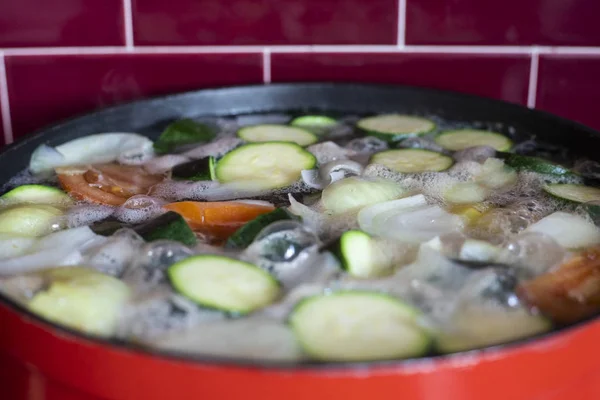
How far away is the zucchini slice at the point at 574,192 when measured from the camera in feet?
3.47

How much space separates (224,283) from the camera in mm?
786

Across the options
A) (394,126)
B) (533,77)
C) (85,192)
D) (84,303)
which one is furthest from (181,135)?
(533,77)

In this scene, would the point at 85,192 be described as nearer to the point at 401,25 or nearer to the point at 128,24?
the point at 128,24

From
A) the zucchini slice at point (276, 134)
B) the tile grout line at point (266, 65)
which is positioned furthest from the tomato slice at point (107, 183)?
the tile grout line at point (266, 65)

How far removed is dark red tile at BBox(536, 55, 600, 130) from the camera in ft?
5.00

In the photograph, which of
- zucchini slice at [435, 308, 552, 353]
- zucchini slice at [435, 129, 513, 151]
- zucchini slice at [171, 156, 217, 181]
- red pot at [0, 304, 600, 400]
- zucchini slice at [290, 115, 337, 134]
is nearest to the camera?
red pot at [0, 304, 600, 400]

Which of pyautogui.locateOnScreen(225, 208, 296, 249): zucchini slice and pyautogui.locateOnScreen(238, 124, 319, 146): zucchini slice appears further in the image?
pyautogui.locateOnScreen(238, 124, 319, 146): zucchini slice

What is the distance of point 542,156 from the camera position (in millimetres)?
1270

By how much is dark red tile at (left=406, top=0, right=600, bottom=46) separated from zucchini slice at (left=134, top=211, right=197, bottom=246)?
0.80 m

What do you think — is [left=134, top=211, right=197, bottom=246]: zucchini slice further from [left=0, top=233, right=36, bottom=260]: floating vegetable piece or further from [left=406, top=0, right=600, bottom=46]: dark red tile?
[left=406, top=0, right=600, bottom=46]: dark red tile

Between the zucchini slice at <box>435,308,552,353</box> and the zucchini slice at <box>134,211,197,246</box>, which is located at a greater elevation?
the zucchini slice at <box>134,211,197,246</box>

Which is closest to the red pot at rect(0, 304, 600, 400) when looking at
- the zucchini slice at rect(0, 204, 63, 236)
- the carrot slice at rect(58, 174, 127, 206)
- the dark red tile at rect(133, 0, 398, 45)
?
the zucchini slice at rect(0, 204, 63, 236)

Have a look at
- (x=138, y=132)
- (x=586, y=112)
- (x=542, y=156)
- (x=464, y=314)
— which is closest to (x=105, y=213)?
(x=138, y=132)

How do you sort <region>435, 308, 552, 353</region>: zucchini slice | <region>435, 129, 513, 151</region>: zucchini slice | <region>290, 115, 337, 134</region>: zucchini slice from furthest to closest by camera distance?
<region>290, 115, 337, 134</region>: zucchini slice → <region>435, 129, 513, 151</region>: zucchini slice → <region>435, 308, 552, 353</region>: zucchini slice
